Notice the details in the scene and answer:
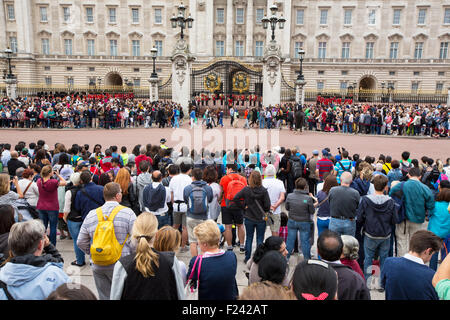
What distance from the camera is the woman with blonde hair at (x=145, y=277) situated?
10.9 feet

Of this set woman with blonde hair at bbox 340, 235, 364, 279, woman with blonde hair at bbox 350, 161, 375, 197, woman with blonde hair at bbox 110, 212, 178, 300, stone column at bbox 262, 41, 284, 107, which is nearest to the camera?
woman with blonde hair at bbox 110, 212, 178, 300

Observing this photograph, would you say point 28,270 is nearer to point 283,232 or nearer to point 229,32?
point 283,232

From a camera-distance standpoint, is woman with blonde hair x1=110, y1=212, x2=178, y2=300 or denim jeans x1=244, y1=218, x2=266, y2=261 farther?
denim jeans x1=244, y1=218, x2=266, y2=261

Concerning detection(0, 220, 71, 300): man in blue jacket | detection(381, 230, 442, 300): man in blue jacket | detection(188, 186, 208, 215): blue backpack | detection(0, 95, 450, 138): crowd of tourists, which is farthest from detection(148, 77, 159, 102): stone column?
detection(381, 230, 442, 300): man in blue jacket

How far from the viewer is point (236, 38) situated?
56.3 metres

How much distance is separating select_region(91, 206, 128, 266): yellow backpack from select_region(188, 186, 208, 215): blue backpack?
210 centimetres

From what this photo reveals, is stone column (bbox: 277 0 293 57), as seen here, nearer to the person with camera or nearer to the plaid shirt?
the plaid shirt

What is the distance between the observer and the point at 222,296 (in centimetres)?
388

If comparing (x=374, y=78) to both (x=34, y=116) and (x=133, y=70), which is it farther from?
(x=34, y=116)

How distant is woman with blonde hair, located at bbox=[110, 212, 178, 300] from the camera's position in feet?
10.9

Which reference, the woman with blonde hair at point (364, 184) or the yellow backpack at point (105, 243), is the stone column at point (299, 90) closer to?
the woman with blonde hair at point (364, 184)

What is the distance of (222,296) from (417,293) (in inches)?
79.7

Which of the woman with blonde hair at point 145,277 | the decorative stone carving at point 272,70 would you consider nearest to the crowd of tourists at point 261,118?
the decorative stone carving at point 272,70

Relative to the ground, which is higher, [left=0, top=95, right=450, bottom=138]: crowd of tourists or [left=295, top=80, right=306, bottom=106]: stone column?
[left=295, top=80, right=306, bottom=106]: stone column
